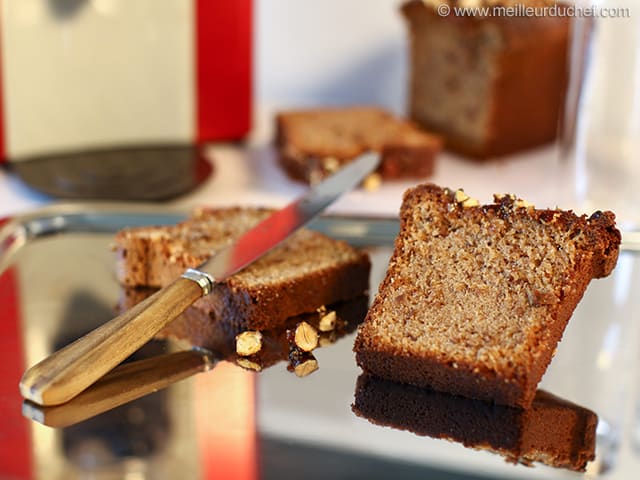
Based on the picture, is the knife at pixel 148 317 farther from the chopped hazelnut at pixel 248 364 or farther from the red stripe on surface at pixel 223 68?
the red stripe on surface at pixel 223 68

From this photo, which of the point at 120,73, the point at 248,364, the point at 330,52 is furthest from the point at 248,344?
the point at 330,52

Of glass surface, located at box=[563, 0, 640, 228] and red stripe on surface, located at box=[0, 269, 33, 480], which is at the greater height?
glass surface, located at box=[563, 0, 640, 228]

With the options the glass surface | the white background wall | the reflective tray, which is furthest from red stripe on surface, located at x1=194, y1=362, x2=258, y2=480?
the white background wall

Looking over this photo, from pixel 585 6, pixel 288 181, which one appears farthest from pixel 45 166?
pixel 585 6

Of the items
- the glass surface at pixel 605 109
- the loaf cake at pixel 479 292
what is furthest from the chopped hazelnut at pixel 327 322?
the glass surface at pixel 605 109

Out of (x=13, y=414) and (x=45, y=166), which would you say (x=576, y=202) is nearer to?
(x=45, y=166)

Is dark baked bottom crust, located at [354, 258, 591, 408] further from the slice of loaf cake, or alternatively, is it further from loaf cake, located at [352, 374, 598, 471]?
the slice of loaf cake

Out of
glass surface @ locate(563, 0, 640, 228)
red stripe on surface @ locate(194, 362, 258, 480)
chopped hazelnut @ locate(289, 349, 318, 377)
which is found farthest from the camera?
glass surface @ locate(563, 0, 640, 228)
